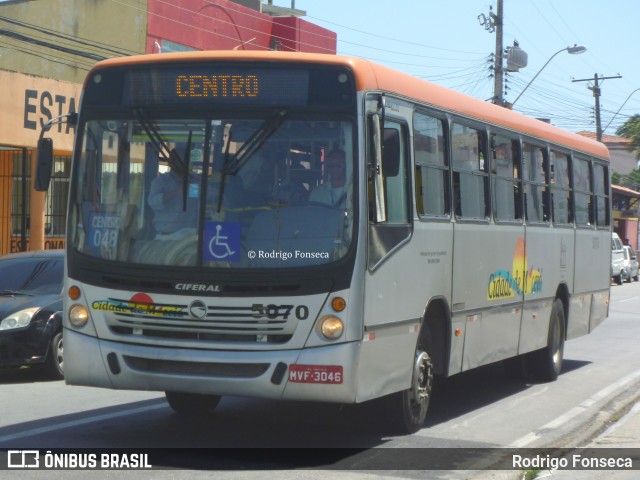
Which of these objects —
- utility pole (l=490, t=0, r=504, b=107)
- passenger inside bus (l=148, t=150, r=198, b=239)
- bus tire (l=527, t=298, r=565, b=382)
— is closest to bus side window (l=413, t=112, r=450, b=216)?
passenger inside bus (l=148, t=150, r=198, b=239)

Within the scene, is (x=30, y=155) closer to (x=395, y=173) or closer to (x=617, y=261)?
(x=395, y=173)

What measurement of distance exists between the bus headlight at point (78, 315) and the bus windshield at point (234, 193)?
442 millimetres

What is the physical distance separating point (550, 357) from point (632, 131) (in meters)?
62.8

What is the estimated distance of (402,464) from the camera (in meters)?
8.23

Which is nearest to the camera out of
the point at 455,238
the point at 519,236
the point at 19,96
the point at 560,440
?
the point at 560,440

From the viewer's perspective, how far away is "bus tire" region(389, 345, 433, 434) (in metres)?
9.40

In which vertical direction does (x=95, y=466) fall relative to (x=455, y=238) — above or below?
below

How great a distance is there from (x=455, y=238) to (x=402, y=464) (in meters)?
2.83

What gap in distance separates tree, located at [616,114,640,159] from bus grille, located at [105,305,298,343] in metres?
68.2

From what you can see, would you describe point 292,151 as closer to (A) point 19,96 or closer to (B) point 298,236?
(B) point 298,236

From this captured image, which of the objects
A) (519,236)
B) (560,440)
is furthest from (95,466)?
(519,236)

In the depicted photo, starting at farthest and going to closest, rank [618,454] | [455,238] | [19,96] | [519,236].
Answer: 1. [19,96]
2. [519,236]
3. [455,238]
4. [618,454]

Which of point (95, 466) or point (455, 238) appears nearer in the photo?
point (95, 466)

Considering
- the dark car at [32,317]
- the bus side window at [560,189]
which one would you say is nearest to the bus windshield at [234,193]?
the dark car at [32,317]
